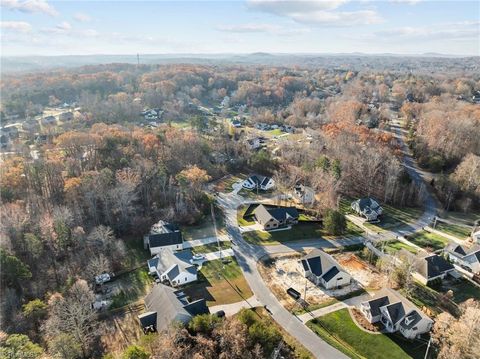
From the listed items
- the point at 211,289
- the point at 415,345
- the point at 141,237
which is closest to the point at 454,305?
the point at 415,345

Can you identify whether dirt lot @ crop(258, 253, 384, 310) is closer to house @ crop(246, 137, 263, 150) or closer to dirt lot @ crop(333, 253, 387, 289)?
dirt lot @ crop(333, 253, 387, 289)

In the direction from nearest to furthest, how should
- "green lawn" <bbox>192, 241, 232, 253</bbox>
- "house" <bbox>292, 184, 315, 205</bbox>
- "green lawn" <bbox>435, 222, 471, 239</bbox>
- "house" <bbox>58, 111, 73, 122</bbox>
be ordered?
"green lawn" <bbox>192, 241, 232, 253</bbox> < "green lawn" <bbox>435, 222, 471, 239</bbox> < "house" <bbox>292, 184, 315, 205</bbox> < "house" <bbox>58, 111, 73, 122</bbox>

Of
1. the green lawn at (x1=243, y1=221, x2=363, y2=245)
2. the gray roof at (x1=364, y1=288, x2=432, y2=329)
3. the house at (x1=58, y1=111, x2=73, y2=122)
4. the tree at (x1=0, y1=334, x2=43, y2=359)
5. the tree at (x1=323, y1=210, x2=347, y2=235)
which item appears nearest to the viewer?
the tree at (x1=0, y1=334, x2=43, y2=359)

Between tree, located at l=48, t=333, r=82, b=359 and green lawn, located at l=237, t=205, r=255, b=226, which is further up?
tree, located at l=48, t=333, r=82, b=359

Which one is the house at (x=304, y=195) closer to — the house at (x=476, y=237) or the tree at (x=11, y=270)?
the house at (x=476, y=237)

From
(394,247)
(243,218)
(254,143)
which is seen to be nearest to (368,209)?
(394,247)

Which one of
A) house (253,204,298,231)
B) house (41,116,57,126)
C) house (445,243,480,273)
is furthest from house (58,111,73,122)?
house (445,243,480,273)

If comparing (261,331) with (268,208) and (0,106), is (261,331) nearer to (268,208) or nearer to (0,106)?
(268,208)

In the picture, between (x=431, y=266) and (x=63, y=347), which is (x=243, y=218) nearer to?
(x=431, y=266)
